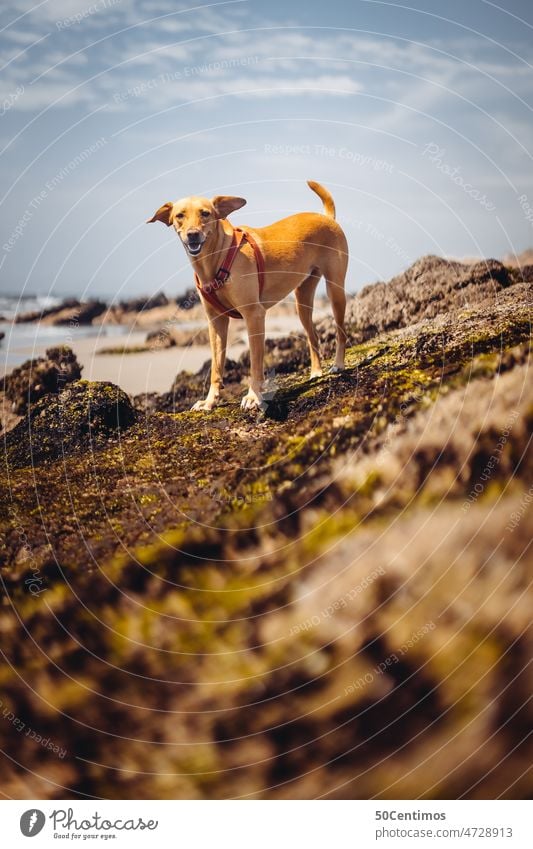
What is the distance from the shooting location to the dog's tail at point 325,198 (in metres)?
4.51

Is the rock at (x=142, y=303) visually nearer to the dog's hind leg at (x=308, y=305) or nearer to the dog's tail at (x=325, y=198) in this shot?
the dog's hind leg at (x=308, y=305)

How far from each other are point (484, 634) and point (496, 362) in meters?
1.25

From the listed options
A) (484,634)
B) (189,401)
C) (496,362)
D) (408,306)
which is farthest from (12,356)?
(484,634)

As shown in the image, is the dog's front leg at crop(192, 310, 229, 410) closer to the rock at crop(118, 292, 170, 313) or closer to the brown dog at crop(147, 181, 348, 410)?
the brown dog at crop(147, 181, 348, 410)

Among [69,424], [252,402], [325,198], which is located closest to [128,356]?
[69,424]

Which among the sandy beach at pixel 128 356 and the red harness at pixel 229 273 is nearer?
the red harness at pixel 229 273

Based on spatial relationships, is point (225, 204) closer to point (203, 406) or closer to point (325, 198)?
point (325, 198)

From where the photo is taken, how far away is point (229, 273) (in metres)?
4.21

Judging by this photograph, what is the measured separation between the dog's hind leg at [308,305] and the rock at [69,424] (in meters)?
1.46

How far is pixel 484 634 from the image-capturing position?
2.84 meters

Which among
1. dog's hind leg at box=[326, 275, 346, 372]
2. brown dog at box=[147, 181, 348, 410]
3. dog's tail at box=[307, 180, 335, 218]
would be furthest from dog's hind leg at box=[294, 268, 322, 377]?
dog's tail at box=[307, 180, 335, 218]

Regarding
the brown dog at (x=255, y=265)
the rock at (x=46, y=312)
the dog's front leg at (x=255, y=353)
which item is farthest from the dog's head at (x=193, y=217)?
the rock at (x=46, y=312)

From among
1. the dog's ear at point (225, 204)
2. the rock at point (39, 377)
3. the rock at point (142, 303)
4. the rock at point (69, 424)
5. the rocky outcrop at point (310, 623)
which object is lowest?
the rocky outcrop at point (310, 623)

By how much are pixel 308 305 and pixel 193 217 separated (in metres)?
1.30
